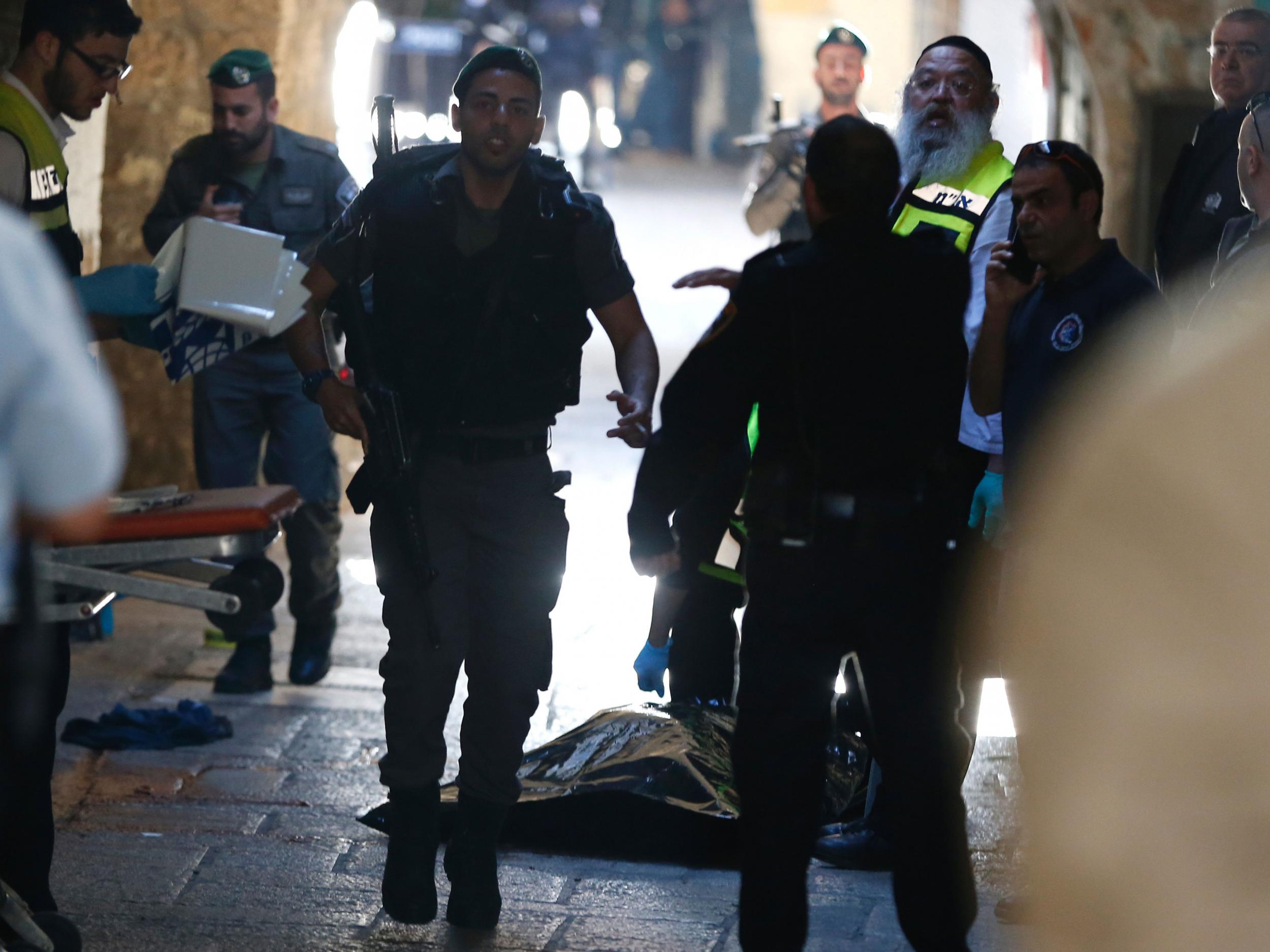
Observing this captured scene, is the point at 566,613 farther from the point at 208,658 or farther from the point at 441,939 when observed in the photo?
the point at 441,939

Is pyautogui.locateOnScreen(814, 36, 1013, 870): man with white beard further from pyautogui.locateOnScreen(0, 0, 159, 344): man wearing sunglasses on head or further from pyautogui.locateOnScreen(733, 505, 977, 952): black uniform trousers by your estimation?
pyautogui.locateOnScreen(0, 0, 159, 344): man wearing sunglasses on head

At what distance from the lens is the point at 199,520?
12.1 ft

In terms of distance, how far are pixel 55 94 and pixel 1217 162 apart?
3198 mm

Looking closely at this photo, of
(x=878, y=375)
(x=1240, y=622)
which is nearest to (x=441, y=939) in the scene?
(x=878, y=375)

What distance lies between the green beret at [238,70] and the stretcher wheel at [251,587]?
6.16 ft

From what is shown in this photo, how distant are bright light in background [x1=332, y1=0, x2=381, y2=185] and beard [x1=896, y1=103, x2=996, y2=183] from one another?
392 centimetres

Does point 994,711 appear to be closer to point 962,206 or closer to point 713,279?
point 962,206

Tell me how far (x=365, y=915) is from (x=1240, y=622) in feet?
8.17

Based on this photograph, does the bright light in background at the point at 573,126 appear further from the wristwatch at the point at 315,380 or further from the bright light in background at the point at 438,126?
the wristwatch at the point at 315,380

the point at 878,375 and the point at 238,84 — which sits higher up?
the point at 238,84

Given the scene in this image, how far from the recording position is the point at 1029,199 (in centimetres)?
354

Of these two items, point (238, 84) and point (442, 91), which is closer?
point (238, 84)

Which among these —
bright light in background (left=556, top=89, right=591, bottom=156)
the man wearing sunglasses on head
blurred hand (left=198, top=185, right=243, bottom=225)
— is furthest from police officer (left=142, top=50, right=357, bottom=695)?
Result: bright light in background (left=556, top=89, right=591, bottom=156)

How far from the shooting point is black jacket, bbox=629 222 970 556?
290 centimetres
